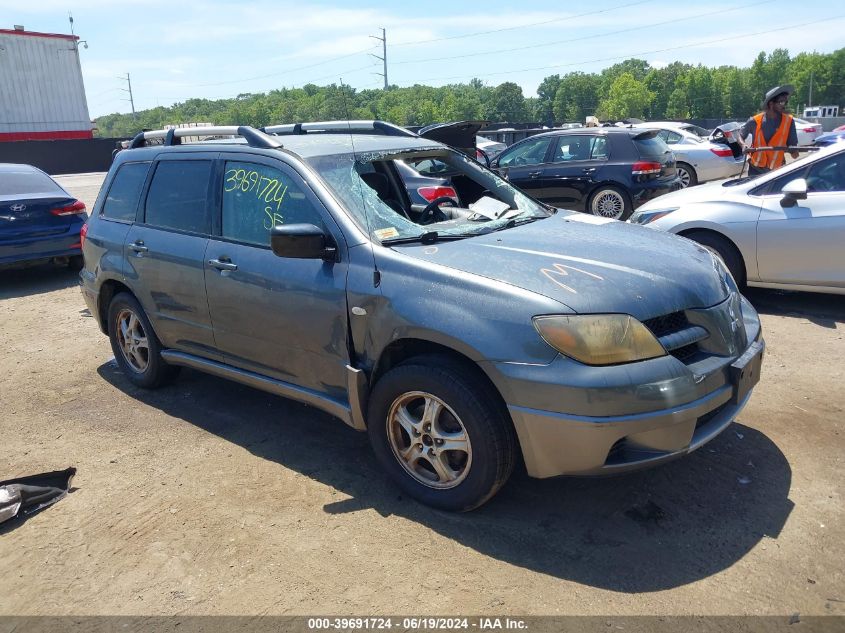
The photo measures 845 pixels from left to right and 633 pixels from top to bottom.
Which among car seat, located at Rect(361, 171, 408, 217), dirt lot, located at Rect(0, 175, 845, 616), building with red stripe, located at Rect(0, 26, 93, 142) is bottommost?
dirt lot, located at Rect(0, 175, 845, 616)

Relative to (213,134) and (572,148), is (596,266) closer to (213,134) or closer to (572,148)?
(213,134)

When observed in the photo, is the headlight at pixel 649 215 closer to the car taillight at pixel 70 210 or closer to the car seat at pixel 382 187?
the car seat at pixel 382 187

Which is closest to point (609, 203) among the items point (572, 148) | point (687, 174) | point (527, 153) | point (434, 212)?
point (572, 148)

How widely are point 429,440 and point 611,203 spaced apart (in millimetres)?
8427

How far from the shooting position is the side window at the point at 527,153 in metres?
11.7

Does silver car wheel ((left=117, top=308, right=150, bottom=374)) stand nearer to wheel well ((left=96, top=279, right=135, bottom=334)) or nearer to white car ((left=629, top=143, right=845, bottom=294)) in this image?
wheel well ((left=96, top=279, right=135, bottom=334))

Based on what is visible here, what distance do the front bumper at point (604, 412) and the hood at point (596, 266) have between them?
29cm

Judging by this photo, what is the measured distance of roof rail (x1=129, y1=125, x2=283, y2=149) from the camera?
4169 millimetres

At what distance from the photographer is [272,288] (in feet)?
12.7

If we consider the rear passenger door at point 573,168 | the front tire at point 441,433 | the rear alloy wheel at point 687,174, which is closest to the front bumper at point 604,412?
the front tire at point 441,433

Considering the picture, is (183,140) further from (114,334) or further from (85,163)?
(85,163)

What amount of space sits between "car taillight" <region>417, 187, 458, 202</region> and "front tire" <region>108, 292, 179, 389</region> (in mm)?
2169

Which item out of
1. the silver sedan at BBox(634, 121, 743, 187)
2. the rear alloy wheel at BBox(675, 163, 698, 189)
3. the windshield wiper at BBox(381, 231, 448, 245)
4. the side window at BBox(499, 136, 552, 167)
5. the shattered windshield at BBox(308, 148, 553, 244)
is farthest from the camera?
the rear alloy wheel at BBox(675, 163, 698, 189)

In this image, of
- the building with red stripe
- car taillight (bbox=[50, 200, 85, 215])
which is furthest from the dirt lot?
the building with red stripe
